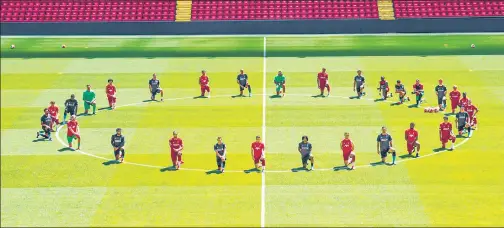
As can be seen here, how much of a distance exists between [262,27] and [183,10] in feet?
24.2

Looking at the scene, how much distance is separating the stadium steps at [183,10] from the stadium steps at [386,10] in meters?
14.6

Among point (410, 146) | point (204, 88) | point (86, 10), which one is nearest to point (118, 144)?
point (410, 146)

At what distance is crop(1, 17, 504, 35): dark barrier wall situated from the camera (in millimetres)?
68125

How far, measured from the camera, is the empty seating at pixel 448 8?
70.5m

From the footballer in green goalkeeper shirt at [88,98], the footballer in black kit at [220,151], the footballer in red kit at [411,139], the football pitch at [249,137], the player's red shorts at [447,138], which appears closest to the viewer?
the football pitch at [249,137]

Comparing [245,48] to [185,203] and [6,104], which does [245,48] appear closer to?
[6,104]

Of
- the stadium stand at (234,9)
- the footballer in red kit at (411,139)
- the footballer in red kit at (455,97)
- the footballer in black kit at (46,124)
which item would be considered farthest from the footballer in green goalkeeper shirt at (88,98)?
the stadium stand at (234,9)

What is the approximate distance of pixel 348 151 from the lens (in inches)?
1459

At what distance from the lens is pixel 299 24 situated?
227 feet

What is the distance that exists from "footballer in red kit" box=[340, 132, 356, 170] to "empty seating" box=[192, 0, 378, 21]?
35095 mm

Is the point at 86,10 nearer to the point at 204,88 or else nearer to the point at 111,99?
the point at 204,88

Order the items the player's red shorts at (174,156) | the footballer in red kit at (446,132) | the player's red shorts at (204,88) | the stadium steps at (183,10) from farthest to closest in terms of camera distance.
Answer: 1. the stadium steps at (183,10)
2. the player's red shorts at (204,88)
3. the footballer in red kit at (446,132)
4. the player's red shorts at (174,156)

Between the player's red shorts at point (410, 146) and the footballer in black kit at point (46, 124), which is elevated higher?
the footballer in black kit at point (46, 124)

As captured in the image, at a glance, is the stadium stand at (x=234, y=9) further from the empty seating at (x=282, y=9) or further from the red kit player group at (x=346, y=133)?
the red kit player group at (x=346, y=133)
